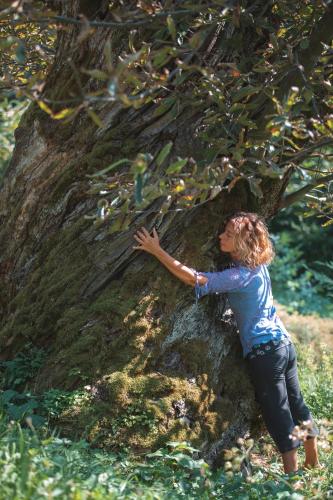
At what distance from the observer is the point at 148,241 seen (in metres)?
4.19

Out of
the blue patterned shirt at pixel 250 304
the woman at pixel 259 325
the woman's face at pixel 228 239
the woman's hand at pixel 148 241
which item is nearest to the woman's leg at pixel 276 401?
the woman at pixel 259 325

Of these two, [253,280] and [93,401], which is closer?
[93,401]

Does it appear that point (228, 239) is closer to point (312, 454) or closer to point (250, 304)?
point (250, 304)

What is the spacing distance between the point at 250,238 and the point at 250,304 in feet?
1.40

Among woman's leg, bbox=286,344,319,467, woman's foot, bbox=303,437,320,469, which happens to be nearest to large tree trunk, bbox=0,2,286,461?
woman's leg, bbox=286,344,319,467

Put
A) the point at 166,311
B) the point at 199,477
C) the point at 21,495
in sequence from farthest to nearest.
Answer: the point at 166,311, the point at 199,477, the point at 21,495

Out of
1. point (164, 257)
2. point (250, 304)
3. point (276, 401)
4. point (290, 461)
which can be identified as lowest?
point (290, 461)

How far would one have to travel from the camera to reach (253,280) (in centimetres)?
441

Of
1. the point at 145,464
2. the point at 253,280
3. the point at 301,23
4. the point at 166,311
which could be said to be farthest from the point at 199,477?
the point at 301,23

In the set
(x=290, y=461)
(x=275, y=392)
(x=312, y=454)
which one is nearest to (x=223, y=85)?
(x=275, y=392)

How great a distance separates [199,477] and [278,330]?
1.30 m

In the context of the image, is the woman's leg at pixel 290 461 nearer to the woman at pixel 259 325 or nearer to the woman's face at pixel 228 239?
the woman at pixel 259 325

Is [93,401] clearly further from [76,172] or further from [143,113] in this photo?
[143,113]

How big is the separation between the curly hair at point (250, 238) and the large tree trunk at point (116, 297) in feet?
0.44
